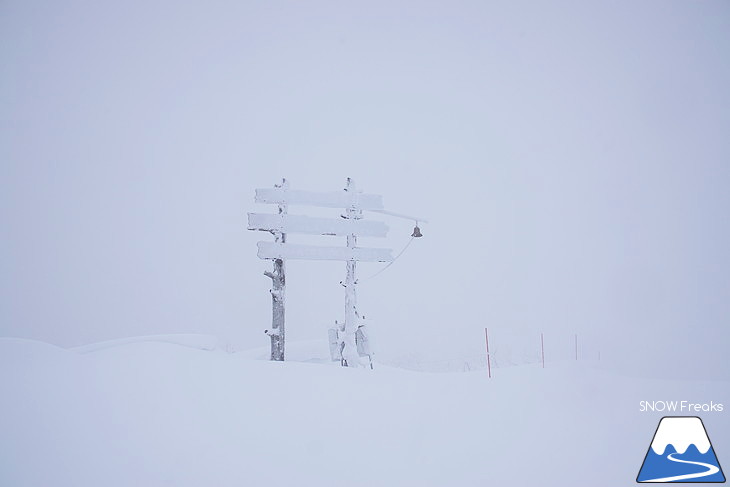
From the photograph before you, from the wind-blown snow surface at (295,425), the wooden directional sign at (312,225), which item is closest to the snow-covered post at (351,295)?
the wooden directional sign at (312,225)

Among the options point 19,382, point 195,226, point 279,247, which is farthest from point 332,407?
point 195,226

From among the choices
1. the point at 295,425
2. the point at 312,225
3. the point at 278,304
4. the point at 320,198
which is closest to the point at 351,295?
the point at 278,304

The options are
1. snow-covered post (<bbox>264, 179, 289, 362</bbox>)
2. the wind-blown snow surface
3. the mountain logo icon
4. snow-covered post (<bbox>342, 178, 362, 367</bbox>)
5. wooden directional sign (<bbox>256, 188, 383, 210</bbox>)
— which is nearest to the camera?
the wind-blown snow surface

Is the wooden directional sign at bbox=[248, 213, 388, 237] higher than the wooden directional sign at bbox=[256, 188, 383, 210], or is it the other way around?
the wooden directional sign at bbox=[256, 188, 383, 210]

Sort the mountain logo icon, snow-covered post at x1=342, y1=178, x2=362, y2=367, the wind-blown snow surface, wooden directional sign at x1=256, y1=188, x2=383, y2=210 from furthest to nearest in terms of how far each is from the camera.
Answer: snow-covered post at x1=342, y1=178, x2=362, y2=367 → wooden directional sign at x1=256, y1=188, x2=383, y2=210 → the mountain logo icon → the wind-blown snow surface

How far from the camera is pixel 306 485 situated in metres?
3.53

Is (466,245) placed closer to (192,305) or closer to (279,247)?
(192,305)

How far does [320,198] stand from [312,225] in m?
0.76

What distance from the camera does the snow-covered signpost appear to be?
9.45 metres

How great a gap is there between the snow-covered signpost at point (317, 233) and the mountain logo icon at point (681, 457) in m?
6.71

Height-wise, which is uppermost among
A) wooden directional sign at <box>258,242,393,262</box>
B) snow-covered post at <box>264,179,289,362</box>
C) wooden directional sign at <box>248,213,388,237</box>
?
wooden directional sign at <box>248,213,388,237</box>

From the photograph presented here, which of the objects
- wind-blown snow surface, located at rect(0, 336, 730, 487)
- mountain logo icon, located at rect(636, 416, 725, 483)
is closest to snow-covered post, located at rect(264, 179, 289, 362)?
wind-blown snow surface, located at rect(0, 336, 730, 487)

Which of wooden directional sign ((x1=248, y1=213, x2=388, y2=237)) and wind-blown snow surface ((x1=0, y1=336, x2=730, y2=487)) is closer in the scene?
wind-blown snow surface ((x1=0, y1=336, x2=730, y2=487))

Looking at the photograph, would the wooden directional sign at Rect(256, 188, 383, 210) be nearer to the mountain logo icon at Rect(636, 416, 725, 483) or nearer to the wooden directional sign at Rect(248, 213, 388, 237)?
the wooden directional sign at Rect(248, 213, 388, 237)
